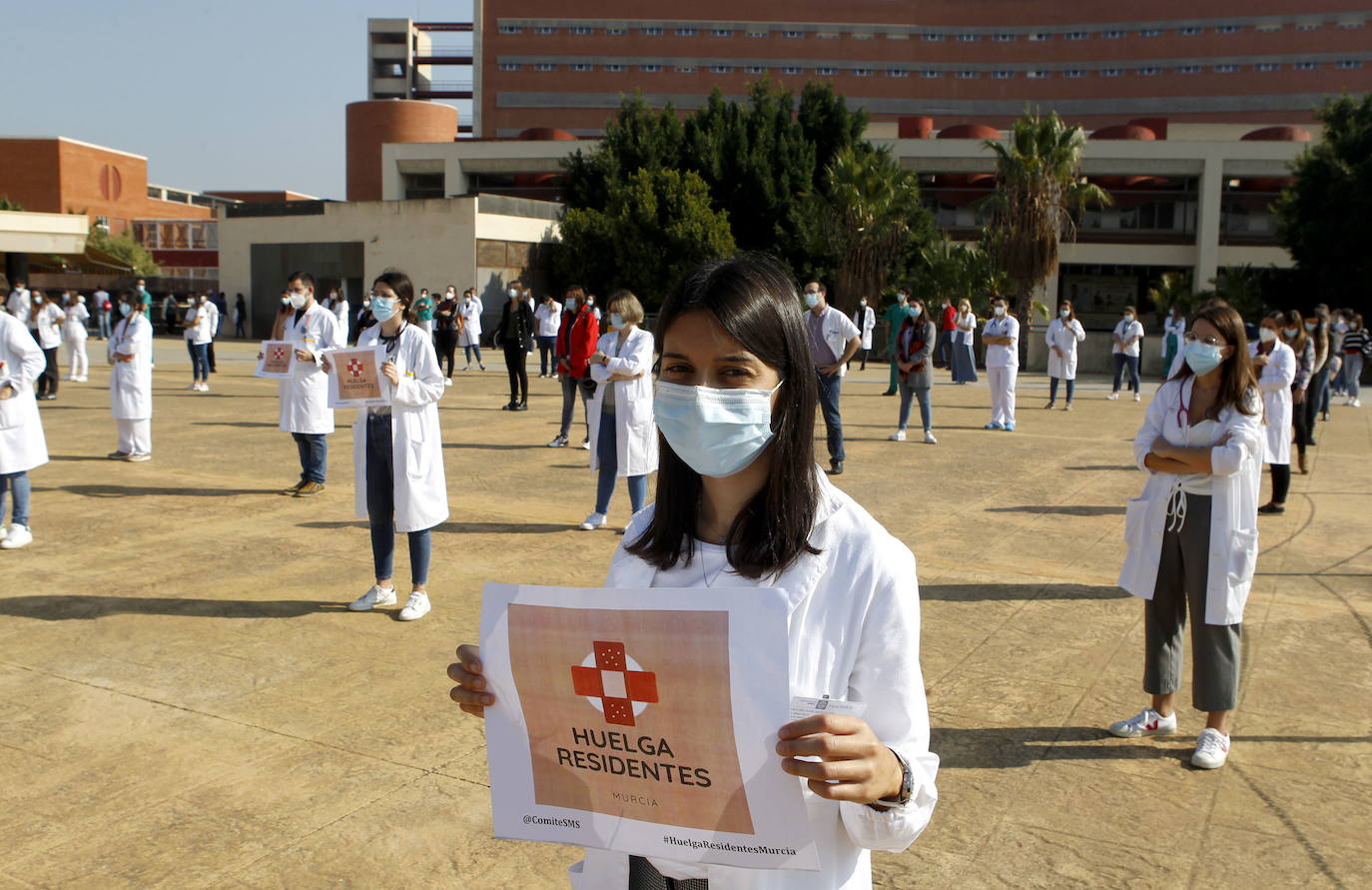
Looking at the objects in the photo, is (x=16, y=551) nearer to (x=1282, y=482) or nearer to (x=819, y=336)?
(x=819, y=336)

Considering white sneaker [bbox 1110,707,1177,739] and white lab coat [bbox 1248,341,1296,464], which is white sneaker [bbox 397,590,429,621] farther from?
white lab coat [bbox 1248,341,1296,464]

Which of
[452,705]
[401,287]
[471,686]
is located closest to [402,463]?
[401,287]

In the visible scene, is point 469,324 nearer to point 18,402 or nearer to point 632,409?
point 632,409

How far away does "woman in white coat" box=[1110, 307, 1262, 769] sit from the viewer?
4.41 m

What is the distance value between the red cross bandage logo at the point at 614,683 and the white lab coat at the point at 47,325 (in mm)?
18352

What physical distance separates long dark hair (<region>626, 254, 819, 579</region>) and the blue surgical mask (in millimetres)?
3181

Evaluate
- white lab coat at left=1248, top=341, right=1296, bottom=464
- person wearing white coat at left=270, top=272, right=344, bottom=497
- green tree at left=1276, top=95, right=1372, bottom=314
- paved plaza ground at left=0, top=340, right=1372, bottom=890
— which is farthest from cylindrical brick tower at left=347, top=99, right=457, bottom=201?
white lab coat at left=1248, top=341, right=1296, bottom=464

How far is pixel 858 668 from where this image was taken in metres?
1.75

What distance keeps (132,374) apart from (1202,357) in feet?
34.8

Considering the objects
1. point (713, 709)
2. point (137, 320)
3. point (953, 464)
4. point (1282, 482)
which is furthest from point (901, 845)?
point (137, 320)

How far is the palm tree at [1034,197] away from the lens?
Answer: 32469 mm

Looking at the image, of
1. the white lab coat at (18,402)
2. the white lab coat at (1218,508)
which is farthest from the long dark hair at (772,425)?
the white lab coat at (18,402)

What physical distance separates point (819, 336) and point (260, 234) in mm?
33581

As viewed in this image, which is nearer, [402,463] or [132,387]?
[402,463]
